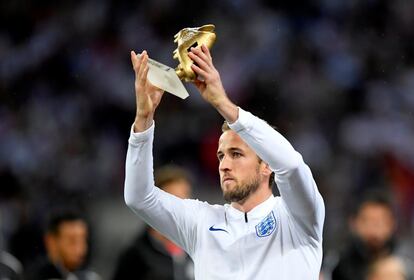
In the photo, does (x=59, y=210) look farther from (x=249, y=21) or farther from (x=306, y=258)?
(x=249, y=21)

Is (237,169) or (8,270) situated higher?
(237,169)

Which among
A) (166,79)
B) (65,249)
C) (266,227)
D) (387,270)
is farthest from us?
(65,249)

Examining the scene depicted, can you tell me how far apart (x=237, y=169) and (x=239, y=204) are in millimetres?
182

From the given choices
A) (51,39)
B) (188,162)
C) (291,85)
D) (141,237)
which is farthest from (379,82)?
(141,237)

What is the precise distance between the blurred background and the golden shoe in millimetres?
5607

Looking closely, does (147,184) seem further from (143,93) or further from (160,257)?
(160,257)

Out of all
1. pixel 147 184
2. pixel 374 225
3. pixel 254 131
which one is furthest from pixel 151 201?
pixel 374 225

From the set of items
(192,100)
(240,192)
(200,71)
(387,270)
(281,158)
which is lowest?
(192,100)

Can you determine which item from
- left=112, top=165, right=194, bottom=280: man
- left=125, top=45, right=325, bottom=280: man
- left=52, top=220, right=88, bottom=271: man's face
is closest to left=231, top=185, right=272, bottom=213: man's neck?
left=125, top=45, right=325, bottom=280: man

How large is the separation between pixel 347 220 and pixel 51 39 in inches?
220

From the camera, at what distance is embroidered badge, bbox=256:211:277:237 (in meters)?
4.25

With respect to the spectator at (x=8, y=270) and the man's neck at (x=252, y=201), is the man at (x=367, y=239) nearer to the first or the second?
the man's neck at (x=252, y=201)

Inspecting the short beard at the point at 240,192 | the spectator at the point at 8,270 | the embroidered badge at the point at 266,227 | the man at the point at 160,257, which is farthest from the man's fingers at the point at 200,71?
the man at the point at 160,257

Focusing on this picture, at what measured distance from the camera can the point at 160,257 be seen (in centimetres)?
636
